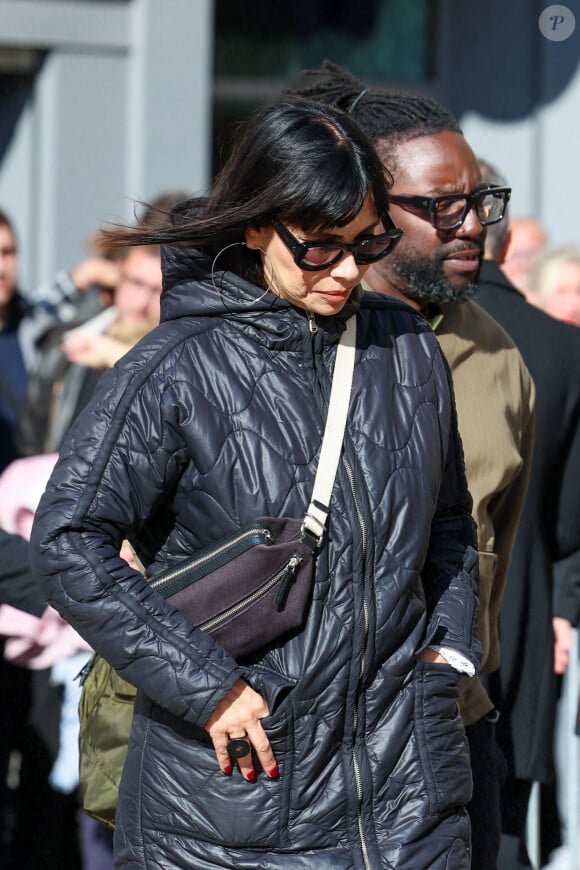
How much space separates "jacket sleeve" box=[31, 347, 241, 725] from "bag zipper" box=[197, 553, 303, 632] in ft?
0.15

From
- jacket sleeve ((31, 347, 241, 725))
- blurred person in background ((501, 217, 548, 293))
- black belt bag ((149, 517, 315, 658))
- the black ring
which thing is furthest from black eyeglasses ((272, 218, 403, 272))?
blurred person in background ((501, 217, 548, 293))

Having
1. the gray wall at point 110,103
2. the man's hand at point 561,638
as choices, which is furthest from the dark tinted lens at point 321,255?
the gray wall at point 110,103

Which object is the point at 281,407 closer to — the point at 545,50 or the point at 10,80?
the point at 10,80

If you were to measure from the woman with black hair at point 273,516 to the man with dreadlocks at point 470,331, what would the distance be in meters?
0.74

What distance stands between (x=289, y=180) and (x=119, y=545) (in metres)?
0.71

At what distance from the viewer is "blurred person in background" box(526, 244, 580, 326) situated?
271 inches

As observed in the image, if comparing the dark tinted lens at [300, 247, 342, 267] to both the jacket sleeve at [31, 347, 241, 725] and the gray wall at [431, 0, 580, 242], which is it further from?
the gray wall at [431, 0, 580, 242]

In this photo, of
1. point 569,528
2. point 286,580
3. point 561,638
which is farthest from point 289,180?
point 561,638

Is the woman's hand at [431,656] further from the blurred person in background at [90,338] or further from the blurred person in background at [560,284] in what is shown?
the blurred person in background at [560,284]

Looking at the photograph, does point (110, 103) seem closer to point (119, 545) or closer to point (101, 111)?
point (101, 111)

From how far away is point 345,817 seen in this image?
2770mm

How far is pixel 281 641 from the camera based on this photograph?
2775mm

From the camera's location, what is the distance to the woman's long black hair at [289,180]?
2758 millimetres

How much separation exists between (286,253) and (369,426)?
345 mm
